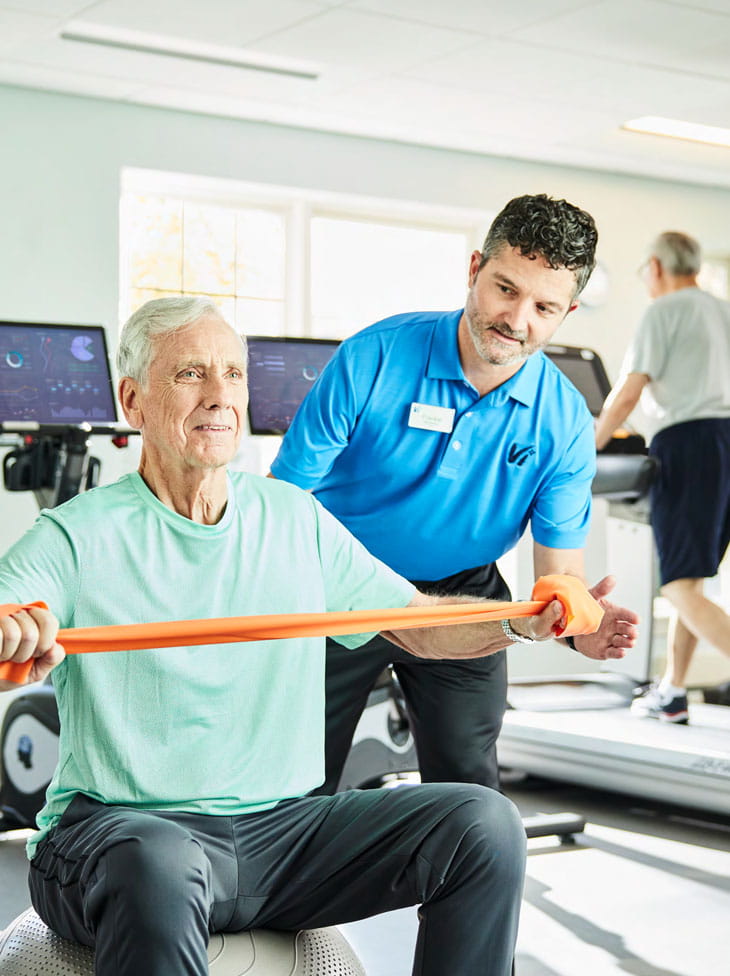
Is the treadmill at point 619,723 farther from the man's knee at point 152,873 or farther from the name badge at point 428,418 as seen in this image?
the man's knee at point 152,873

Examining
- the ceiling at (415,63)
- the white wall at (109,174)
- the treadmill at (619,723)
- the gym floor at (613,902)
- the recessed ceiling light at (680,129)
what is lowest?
the gym floor at (613,902)

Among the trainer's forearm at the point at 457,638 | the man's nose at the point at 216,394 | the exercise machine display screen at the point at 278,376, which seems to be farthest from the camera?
the exercise machine display screen at the point at 278,376

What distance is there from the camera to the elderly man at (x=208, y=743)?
1741 millimetres

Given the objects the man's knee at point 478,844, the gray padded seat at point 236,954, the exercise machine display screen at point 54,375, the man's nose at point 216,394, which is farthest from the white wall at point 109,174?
the man's knee at point 478,844

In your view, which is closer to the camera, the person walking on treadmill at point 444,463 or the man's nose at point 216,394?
the man's nose at point 216,394

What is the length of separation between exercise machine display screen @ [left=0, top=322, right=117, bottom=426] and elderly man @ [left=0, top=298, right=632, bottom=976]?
225cm

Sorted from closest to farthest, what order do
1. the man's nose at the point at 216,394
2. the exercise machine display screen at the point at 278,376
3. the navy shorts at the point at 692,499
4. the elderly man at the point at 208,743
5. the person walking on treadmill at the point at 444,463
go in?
1. the elderly man at the point at 208,743
2. the man's nose at the point at 216,394
3. the person walking on treadmill at the point at 444,463
4. the exercise machine display screen at the point at 278,376
5. the navy shorts at the point at 692,499

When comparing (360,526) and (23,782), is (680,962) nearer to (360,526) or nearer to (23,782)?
(360,526)

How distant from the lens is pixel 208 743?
1827 millimetres

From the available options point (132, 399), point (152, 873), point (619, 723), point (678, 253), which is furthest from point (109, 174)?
point (152, 873)

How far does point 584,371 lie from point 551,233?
304 centimetres

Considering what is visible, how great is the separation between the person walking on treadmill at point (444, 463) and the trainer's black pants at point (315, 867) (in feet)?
2.28

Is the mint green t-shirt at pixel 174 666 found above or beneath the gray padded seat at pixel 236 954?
above

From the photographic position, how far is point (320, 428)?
2.54 m
